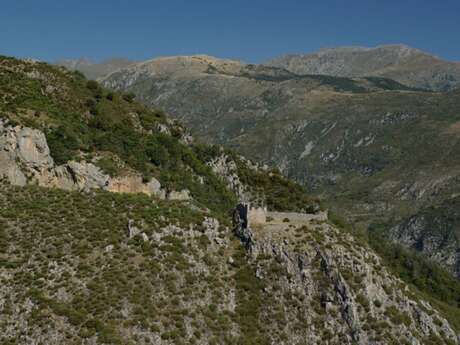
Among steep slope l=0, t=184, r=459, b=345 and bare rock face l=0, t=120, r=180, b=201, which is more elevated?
bare rock face l=0, t=120, r=180, b=201

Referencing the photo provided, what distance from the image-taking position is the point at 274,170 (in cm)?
13700

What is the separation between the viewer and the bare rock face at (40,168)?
84.5 metres

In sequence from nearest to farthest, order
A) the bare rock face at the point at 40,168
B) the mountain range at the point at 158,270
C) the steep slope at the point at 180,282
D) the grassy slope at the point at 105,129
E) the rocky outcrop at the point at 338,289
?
the steep slope at the point at 180,282 → the mountain range at the point at 158,270 → the rocky outcrop at the point at 338,289 → the bare rock face at the point at 40,168 → the grassy slope at the point at 105,129

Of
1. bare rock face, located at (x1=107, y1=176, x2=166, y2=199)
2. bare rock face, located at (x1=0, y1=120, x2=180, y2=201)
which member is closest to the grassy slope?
bare rock face, located at (x1=107, y1=176, x2=166, y2=199)

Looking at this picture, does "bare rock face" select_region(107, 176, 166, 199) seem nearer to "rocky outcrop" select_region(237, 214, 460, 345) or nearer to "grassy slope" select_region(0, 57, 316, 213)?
"grassy slope" select_region(0, 57, 316, 213)

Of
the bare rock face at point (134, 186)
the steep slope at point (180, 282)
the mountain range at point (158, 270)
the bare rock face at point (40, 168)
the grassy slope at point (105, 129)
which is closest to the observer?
the steep slope at point (180, 282)

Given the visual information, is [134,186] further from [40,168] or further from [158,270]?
[158,270]

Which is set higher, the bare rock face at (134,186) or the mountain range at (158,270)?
the bare rock face at (134,186)

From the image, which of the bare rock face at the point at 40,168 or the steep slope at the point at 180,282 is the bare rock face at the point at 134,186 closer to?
the bare rock face at the point at 40,168

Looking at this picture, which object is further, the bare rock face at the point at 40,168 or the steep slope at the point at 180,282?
the bare rock face at the point at 40,168

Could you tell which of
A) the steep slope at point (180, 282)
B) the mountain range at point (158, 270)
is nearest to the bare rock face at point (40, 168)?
the mountain range at point (158, 270)

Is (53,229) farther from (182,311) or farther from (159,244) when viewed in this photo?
(182,311)

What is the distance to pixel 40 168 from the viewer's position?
8706 centimetres

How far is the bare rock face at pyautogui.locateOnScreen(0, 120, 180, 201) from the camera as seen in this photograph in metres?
84.5
